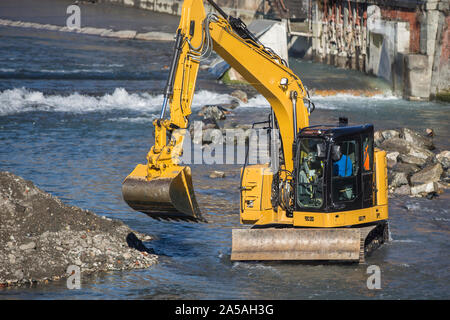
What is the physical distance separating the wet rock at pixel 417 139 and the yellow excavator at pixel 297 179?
12223mm

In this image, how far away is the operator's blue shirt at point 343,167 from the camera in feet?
49.9

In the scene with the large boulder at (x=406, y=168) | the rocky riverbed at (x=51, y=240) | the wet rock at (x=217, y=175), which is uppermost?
the rocky riverbed at (x=51, y=240)

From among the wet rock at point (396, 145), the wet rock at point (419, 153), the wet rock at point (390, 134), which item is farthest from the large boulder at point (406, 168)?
the wet rock at point (390, 134)

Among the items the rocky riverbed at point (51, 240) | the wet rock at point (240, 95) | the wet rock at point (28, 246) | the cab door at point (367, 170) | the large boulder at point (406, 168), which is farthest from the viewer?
the wet rock at point (240, 95)

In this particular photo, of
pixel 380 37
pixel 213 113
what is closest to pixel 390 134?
pixel 213 113

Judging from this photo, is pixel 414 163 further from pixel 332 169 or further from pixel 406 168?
pixel 332 169

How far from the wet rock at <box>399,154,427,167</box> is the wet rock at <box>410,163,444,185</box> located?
72.0 inches

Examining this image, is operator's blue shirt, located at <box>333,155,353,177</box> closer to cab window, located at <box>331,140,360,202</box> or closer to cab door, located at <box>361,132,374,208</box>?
cab window, located at <box>331,140,360,202</box>

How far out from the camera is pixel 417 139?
2812 cm

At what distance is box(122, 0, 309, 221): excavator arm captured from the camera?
12.9m

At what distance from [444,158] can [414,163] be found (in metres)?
1.23

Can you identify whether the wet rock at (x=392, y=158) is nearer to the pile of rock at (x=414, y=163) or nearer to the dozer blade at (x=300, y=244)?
the pile of rock at (x=414, y=163)

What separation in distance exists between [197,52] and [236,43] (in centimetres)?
136

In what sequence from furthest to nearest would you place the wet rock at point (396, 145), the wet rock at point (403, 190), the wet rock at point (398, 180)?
the wet rock at point (396, 145)
the wet rock at point (398, 180)
the wet rock at point (403, 190)
